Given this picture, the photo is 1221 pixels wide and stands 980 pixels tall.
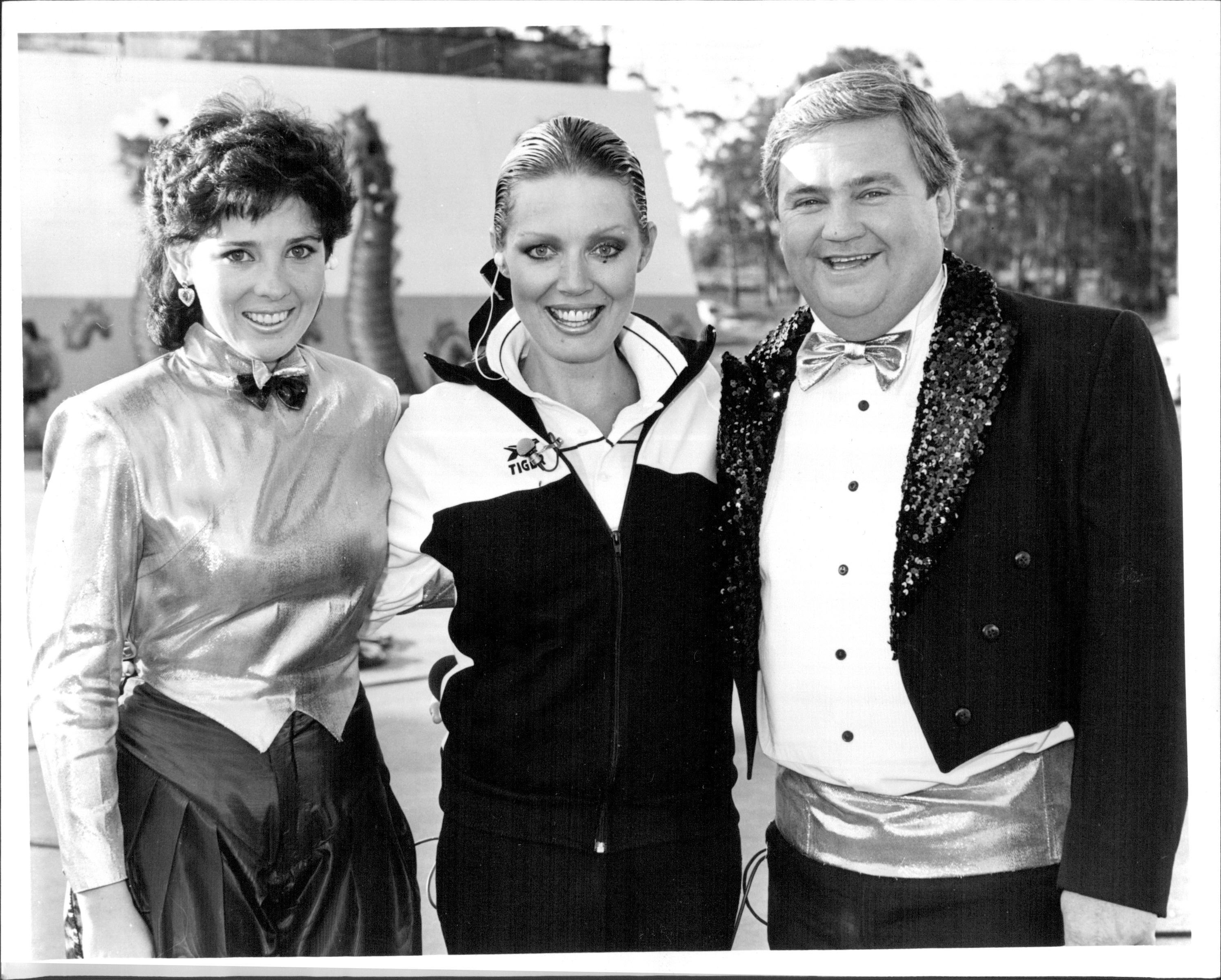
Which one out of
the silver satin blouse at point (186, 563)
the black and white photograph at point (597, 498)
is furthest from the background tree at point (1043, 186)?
the silver satin blouse at point (186, 563)

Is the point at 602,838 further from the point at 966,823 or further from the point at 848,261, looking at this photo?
the point at 848,261

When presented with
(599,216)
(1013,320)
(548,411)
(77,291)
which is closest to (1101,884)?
(1013,320)

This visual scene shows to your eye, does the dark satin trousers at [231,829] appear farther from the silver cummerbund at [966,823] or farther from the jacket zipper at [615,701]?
the silver cummerbund at [966,823]

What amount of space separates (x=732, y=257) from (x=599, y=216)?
0.66 m

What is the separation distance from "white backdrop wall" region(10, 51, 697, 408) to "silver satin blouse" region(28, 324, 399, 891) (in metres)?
0.31

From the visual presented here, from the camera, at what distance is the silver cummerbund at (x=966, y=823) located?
2.33 m

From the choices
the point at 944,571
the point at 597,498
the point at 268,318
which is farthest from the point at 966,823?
the point at 268,318

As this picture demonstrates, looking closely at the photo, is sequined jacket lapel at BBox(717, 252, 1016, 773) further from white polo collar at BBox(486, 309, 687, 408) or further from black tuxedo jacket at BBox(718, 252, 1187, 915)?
white polo collar at BBox(486, 309, 687, 408)

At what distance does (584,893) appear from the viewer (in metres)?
2.46

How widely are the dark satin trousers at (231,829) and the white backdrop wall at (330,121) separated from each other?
823mm

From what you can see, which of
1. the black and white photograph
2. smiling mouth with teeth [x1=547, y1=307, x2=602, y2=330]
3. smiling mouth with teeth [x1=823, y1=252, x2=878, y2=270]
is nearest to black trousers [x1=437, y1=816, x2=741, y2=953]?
the black and white photograph

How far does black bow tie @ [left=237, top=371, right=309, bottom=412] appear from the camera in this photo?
252 centimetres

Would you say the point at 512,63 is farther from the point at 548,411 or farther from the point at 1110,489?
the point at 1110,489

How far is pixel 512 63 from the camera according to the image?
9.28 feet
